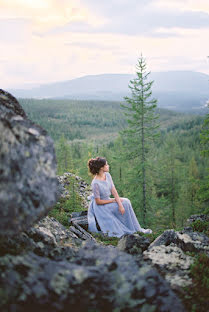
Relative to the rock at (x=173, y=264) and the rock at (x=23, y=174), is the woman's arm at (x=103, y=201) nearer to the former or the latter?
the rock at (x=173, y=264)

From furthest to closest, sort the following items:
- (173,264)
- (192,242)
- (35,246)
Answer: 1. (192,242)
2. (173,264)
3. (35,246)

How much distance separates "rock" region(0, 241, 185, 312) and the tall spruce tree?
16.3 metres

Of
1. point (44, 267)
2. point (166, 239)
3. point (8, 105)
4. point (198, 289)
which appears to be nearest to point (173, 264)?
point (198, 289)

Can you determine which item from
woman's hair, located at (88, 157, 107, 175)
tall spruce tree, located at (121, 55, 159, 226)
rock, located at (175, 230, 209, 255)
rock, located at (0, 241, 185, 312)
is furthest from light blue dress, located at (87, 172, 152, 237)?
tall spruce tree, located at (121, 55, 159, 226)

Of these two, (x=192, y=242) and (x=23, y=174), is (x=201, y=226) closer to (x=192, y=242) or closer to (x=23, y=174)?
(x=192, y=242)

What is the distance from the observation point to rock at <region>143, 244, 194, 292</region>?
12.9 feet

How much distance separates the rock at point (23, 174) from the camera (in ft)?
9.75

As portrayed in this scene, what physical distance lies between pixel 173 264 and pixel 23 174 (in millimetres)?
3017

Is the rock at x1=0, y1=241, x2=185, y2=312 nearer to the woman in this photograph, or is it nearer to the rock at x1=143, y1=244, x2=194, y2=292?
the rock at x1=143, y1=244, x2=194, y2=292

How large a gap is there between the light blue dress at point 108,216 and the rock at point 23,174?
5.07 m

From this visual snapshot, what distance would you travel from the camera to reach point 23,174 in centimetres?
314

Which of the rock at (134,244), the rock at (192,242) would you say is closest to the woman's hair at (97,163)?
the rock at (134,244)

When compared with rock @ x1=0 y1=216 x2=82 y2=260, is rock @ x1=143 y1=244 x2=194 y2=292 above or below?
below

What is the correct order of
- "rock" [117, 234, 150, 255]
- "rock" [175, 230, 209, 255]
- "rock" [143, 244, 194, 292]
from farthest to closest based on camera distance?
"rock" [117, 234, 150, 255] < "rock" [175, 230, 209, 255] < "rock" [143, 244, 194, 292]
